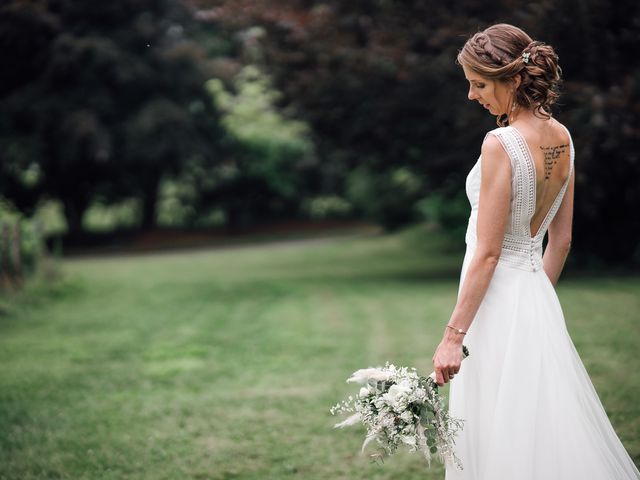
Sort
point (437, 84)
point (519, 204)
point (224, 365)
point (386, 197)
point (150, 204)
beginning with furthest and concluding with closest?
point (150, 204) → point (386, 197) → point (437, 84) → point (224, 365) → point (519, 204)

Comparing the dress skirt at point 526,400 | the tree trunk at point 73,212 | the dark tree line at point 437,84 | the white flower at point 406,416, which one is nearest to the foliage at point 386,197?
the tree trunk at point 73,212

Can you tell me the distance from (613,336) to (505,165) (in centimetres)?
616

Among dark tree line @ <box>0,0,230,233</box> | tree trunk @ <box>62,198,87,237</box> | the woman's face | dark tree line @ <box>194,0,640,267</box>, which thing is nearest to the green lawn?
dark tree line @ <box>194,0,640,267</box>

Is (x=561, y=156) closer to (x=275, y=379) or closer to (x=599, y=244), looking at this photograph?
(x=275, y=379)

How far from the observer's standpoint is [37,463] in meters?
4.62

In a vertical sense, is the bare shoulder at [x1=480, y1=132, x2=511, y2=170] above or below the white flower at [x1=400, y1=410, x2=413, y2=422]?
above

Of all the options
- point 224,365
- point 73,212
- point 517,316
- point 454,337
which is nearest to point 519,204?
point 517,316

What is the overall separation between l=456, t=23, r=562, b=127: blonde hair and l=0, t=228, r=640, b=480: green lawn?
259 centimetres

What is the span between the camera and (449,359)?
8.96ft

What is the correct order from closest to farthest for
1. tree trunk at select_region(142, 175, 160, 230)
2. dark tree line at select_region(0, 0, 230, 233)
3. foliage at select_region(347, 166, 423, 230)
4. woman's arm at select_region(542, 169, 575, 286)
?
woman's arm at select_region(542, 169, 575, 286) → dark tree line at select_region(0, 0, 230, 233) → foliage at select_region(347, 166, 423, 230) → tree trunk at select_region(142, 175, 160, 230)

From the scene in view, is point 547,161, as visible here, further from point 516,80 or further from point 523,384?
point 523,384

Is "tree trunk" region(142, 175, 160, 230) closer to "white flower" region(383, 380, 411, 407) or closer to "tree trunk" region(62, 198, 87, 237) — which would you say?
"tree trunk" region(62, 198, 87, 237)

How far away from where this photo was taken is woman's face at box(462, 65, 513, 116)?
273 centimetres

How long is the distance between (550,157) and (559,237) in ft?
1.58
